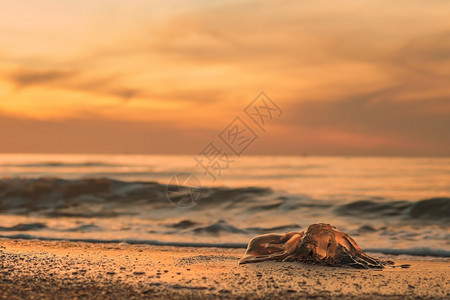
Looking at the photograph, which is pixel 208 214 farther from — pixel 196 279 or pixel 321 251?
pixel 196 279

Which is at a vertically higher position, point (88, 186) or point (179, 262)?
point (88, 186)

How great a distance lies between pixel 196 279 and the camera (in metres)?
4.15

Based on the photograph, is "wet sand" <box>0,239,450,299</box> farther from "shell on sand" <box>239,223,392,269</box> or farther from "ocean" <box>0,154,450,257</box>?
"ocean" <box>0,154,450,257</box>

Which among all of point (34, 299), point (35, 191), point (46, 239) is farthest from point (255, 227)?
point (35, 191)

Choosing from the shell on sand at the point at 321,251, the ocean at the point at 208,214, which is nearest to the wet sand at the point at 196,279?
the shell on sand at the point at 321,251

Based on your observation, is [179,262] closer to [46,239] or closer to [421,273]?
[421,273]

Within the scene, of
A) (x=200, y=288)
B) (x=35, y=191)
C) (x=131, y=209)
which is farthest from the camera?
(x=35, y=191)

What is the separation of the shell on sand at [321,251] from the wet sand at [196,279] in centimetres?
14

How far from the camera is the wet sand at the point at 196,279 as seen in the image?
3.64 metres

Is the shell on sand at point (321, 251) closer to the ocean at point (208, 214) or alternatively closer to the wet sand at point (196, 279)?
the wet sand at point (196, 279)

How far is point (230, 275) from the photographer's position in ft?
14.2

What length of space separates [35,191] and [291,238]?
13.3 meters

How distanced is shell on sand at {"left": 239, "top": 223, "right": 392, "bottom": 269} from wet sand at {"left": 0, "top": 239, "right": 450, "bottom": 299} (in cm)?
14

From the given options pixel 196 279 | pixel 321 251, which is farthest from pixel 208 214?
pixel 196 279
